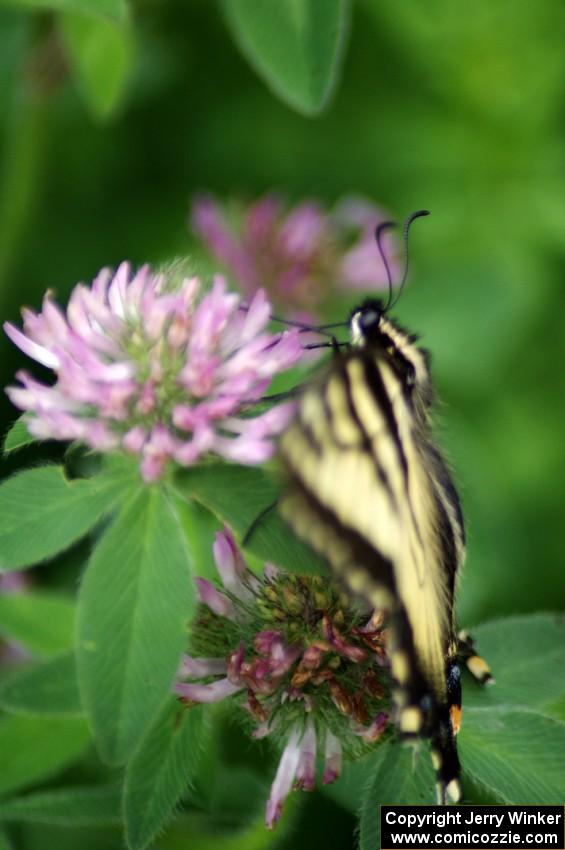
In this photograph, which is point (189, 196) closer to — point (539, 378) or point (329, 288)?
point (329, 288)

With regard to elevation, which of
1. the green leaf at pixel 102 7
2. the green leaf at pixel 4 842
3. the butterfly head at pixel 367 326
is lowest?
the green leaf at pixel 4 842

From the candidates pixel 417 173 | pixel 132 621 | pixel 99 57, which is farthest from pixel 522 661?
pixel 417 173

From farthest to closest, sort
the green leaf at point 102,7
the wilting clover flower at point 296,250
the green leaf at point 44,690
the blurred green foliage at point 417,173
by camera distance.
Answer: the blurred green foliage at point 417,173 < the wilting clover flower at point 296,250 < the green leaf at point 102,7 < the green leaf at point 44,690

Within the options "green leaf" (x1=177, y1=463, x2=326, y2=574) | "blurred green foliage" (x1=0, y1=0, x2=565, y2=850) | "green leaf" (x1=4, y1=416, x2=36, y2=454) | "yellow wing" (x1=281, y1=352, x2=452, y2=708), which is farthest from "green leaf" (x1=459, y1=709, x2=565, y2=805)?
"blurred green foliage" (x1=0, y1=0, x2=565, y2=850)

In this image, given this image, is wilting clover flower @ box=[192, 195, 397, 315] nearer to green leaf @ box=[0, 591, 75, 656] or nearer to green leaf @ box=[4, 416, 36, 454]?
green leaf @ box=[0, 591, 75, 656]

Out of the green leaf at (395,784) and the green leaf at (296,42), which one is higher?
the green leaf at (296,42)

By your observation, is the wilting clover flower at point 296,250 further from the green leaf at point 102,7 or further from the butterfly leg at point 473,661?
the butterfly leg at point 473,661
